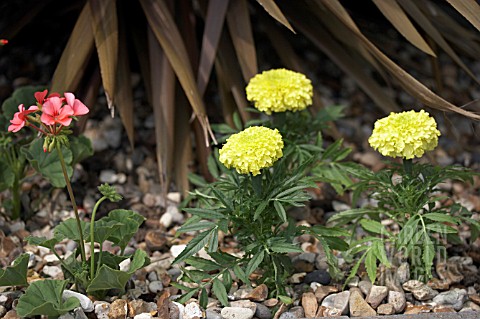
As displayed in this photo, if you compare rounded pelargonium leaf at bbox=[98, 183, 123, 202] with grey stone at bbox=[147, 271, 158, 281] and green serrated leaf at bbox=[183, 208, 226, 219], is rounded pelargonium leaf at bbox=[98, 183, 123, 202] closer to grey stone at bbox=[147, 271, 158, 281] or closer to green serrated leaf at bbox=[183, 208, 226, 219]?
green serrated leaf at bbox=[183, 208, 226, 219]

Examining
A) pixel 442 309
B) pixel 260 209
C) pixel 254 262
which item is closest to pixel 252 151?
pixel 260 209

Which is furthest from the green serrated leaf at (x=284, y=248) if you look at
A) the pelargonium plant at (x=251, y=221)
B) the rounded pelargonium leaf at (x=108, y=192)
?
the rounded pelargonium leaf at (x=108, y=192)

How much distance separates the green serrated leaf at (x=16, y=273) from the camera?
1639 mm

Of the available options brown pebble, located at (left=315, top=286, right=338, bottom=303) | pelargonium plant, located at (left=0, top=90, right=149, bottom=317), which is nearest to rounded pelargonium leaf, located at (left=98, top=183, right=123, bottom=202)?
pelargonium plant, located at (left=0, top=90, right=149, bottom=317)

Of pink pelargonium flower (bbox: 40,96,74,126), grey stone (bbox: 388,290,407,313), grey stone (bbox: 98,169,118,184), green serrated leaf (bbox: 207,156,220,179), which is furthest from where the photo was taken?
grey stone (bbox: 98,169,118,184)

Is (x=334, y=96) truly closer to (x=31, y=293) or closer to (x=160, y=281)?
(x=160, y=281)

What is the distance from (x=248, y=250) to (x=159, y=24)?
0.79 metres

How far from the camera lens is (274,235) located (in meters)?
1.74

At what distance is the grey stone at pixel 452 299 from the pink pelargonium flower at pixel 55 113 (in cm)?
90

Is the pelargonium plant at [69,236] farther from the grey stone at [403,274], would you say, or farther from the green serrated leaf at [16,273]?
the grey stone at [403,274]

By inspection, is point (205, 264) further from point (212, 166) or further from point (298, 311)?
point (212, 166)

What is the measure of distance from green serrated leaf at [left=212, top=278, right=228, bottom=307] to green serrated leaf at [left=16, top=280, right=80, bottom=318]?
0.29 meters

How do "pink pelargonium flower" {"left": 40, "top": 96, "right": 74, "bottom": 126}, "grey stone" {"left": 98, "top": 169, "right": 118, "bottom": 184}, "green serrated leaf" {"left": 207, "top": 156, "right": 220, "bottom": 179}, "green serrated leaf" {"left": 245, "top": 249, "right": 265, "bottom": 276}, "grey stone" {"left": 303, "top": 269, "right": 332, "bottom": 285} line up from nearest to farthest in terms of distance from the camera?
"pink pelargonium flower" {"left": 40, "top": 96, "right": 74, "bottom": 126}
"green serrated leaf" {"left": 245, "top": 249, "right": 265, "bottom": 276}
"grey stone" {"left": 303, "top": 269, "right": 332, "bottom": 285}
"green serrated leaf" {"left": 207, "top": 156, "right": 220, "bottom": 179}
"grey stone" {"left": 98, "top": 169, "right": 118, "bottom": 184}

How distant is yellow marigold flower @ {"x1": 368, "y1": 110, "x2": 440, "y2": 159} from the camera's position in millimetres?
1702
